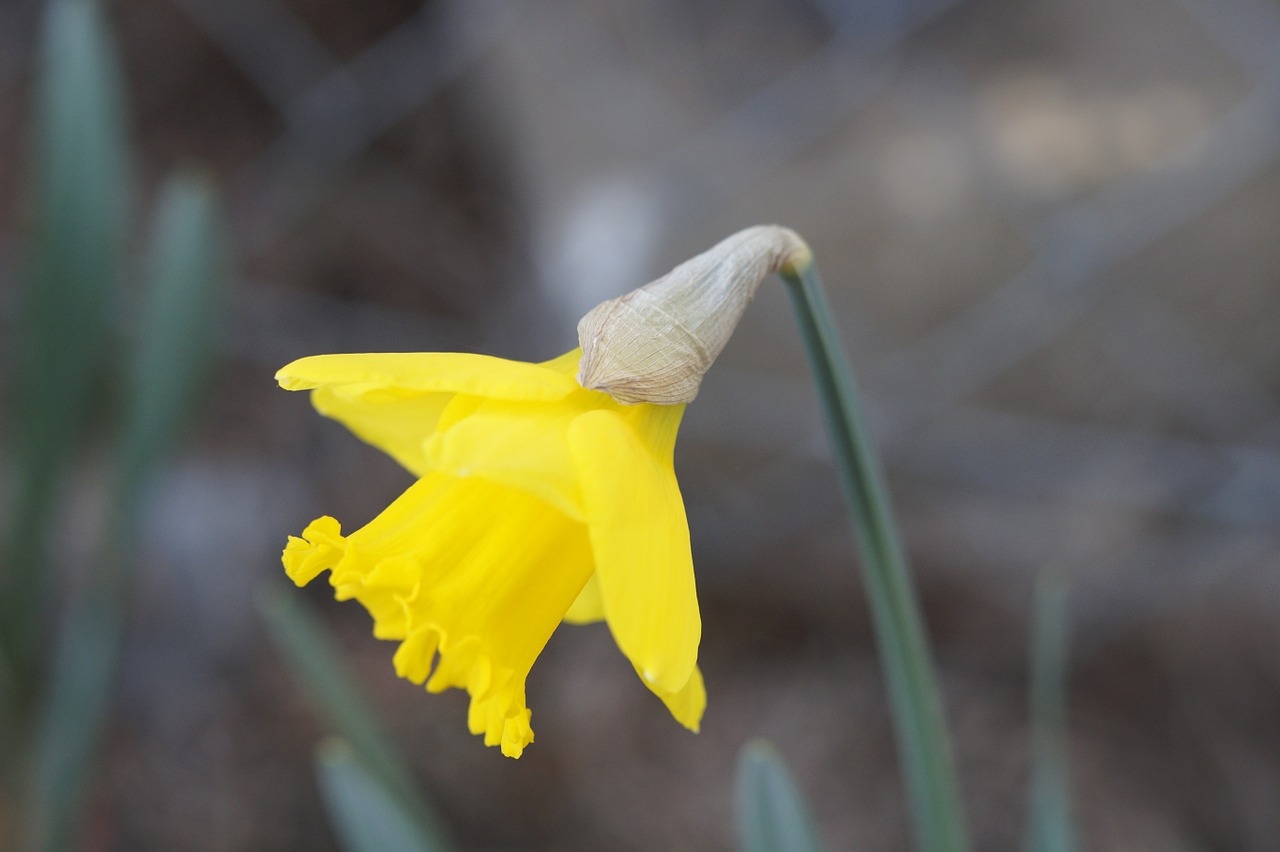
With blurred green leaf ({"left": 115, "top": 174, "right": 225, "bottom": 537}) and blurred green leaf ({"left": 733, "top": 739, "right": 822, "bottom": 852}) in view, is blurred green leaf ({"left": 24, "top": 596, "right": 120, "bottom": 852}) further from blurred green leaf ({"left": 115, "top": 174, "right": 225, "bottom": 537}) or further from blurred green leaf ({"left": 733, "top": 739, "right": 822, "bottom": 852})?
blurred green leaf ({"left": 733, "top": 739, "right": 822, "bottom": 852})

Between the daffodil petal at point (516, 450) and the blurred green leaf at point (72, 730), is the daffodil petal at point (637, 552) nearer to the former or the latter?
the daffodil petal at point (516, 450)

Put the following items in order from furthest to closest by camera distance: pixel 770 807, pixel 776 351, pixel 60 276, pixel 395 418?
pixel 776 351
pixel 60 276
pixel 770 807
pixel 395 418

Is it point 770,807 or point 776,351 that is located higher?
point 776,351

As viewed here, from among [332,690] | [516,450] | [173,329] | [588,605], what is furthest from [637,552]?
[173,329]

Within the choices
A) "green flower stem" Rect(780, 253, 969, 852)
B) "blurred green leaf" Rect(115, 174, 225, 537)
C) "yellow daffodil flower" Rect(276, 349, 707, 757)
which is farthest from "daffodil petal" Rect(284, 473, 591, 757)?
"blurred green leaf" Rect(115, 174, 225, 537)

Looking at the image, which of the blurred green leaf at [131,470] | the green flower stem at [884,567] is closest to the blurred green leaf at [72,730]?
the blurred green leaf at [131,470]

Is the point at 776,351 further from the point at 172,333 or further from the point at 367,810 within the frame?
the point at 367,810
